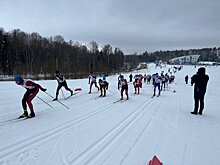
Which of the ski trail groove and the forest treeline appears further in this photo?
the forest treeline

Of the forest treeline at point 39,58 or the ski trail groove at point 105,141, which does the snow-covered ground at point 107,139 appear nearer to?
the ski trail groove at point 105,141

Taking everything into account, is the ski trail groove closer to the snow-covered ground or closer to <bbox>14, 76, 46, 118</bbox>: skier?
the snow-covered ground

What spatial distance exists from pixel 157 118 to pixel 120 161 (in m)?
3.73

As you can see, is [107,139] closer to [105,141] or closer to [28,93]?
[105,141]

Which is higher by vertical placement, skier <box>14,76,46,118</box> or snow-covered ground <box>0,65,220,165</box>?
skier <box>14,76,46,118</box>

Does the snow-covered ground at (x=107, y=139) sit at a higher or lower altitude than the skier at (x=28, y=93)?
lower

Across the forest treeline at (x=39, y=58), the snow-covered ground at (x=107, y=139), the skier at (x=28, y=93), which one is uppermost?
the forest treeline at (x=39, y=58)

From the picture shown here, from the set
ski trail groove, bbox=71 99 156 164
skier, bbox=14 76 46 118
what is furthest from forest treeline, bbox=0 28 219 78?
ski trail groove, bbox=71 99 156 164

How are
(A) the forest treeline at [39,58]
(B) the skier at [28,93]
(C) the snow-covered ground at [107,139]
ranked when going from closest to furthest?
1. (C) the snow-covered ground at [107,139]
2. (B) the skier at [28,93]
3. (A) the forest treeline at [39,58]

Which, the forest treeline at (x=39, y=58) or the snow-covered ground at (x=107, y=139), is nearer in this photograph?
the snow-covered ground at (x=107, y=139)

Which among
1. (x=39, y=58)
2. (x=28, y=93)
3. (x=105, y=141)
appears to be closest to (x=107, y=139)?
(x=105, y=141)

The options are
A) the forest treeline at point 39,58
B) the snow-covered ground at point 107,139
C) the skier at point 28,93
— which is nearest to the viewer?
the snow-covered ground at point 107,139

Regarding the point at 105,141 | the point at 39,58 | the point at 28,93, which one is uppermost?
the point at 39,58

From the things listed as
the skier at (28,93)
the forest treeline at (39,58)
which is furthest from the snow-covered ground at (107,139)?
the forest treeline at (39,58)
